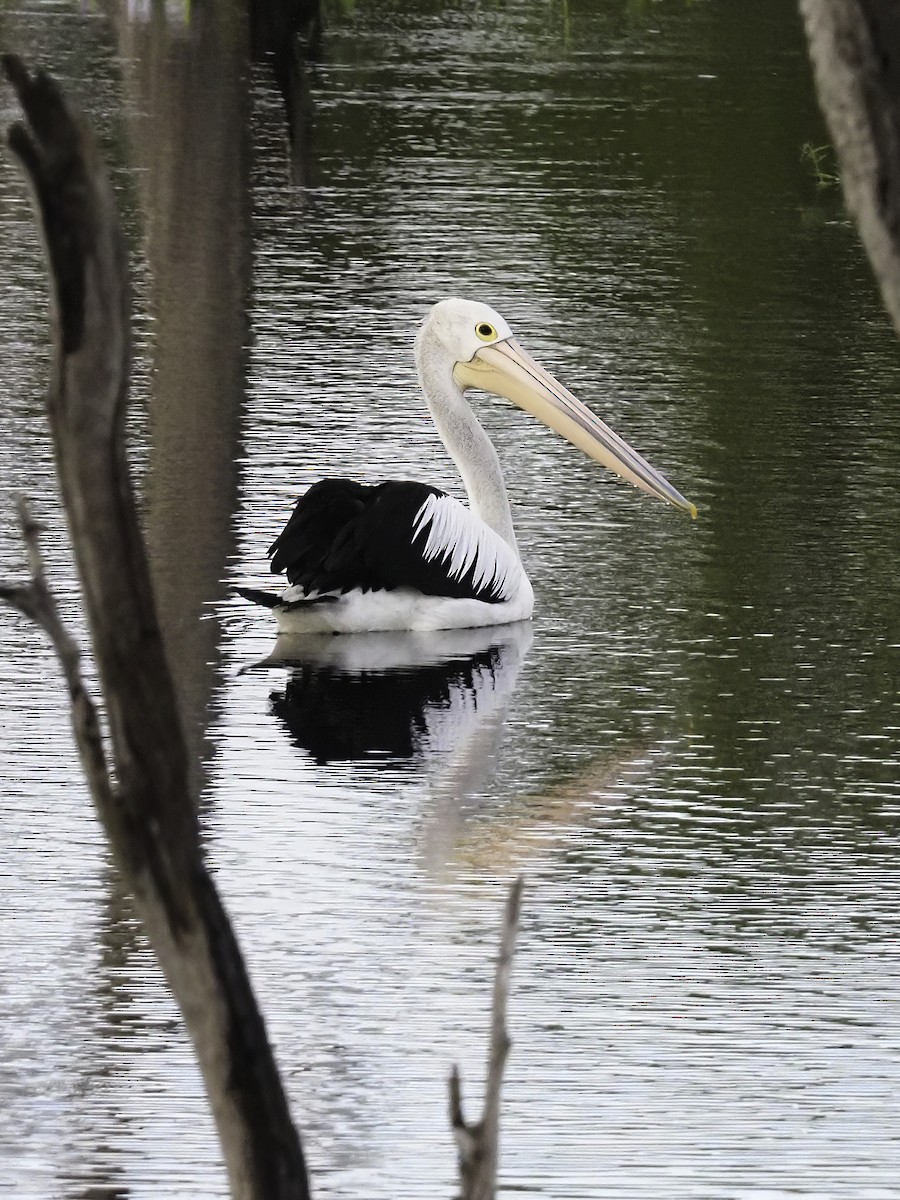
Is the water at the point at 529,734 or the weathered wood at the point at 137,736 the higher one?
the weathered wood at the point at 137,736

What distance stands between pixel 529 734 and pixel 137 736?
3172 mm

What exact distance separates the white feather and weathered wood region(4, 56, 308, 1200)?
3.61 metres

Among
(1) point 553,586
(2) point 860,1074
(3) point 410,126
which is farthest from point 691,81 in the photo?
(2) point 860,1074

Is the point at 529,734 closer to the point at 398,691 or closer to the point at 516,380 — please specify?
the point at 398,691

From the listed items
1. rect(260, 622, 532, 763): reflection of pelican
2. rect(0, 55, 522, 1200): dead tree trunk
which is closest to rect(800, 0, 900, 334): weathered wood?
rect(0, 55, 522, 1200): dead tree trunk

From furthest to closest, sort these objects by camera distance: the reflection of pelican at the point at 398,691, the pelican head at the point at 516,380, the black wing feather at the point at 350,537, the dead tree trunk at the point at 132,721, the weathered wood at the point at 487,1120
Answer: the pelican head at the point at 516,380 → the black wing feather at the point at 350,537 → the reflection of pelican at the point at 398,691 → the dead tree trunk at the point at 132,721 → the weathered wood at the point at 487,1120

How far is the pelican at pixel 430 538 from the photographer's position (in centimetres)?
580

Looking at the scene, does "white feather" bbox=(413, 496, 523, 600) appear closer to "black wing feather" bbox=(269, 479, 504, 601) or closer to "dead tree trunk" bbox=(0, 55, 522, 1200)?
"black wing feather" bbox=(269, 479, 504, 601)

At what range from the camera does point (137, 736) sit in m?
2.19

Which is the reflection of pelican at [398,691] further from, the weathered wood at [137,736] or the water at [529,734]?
the weathered wood at [137,736]

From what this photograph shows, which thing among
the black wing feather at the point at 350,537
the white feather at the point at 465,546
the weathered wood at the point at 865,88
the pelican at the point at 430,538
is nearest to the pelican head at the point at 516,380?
the pelican at the point at 430,538

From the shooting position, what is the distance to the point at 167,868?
2.19 meters

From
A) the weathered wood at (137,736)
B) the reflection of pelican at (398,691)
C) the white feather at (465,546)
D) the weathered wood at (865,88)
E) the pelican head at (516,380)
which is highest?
the weathered wood at (865,88)

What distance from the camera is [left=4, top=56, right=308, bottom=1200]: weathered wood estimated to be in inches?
84.1
